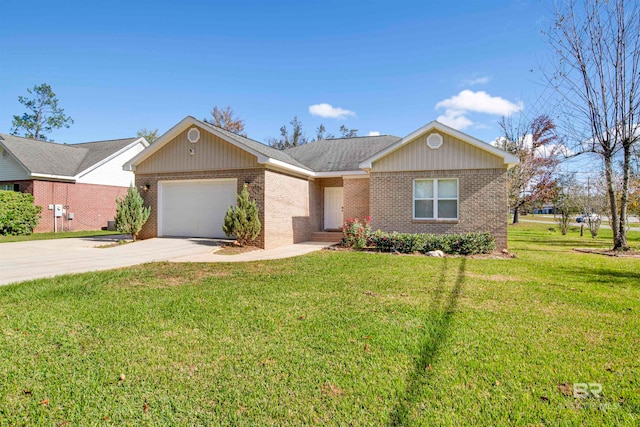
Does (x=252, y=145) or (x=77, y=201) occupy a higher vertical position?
(x=252, y=145)

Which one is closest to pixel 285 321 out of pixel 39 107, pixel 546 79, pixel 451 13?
pixel 451 13

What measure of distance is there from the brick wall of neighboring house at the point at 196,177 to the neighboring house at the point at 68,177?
918cm

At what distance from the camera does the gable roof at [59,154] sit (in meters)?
18.9

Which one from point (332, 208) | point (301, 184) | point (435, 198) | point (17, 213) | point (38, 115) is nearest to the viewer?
point (435, 198)

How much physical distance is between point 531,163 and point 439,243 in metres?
22.3

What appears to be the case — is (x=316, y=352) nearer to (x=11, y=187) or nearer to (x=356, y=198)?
(x=356, y=198)

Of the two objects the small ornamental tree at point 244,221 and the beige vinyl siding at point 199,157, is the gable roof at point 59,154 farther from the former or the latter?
the small ornamental tree at point 244,221

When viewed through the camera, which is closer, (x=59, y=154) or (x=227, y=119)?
(x=59, y=154)

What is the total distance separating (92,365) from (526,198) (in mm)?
33279

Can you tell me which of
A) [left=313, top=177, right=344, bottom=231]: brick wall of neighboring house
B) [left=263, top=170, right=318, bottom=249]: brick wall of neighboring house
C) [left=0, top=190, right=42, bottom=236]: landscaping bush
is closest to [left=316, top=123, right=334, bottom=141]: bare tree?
[left=313, top=177, right=344, bottom=231]: brick wall of neighboring house

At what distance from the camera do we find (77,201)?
20.7 meters

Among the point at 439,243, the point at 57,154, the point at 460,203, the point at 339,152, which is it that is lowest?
the point at 439,243

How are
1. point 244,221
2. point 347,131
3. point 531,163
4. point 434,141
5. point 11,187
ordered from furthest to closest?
point 347,131 → point 531,163 → point 11,187 → point 434,141 → point 244,221

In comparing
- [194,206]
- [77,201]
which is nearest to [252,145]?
[194,206]
